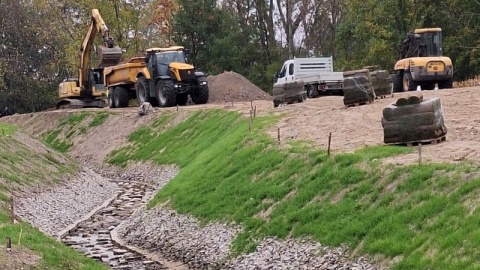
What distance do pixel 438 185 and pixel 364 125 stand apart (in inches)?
388

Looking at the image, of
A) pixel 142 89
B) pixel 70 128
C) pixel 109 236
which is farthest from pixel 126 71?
pixel 109 236

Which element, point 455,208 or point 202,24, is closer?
point 455,208

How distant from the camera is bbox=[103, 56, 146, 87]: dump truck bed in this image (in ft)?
154

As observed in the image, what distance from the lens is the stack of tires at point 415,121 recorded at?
19141mm

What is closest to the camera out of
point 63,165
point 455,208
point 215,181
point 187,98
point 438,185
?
point 455,208

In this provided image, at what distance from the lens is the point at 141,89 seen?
45.8 m

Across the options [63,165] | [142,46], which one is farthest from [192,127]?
[142,46]

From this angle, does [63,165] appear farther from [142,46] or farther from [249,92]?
[142,46]

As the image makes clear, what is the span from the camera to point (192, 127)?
126ft

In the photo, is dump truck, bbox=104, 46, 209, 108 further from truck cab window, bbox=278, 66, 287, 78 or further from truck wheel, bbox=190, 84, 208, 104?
truck cab window, bbox=278, 66, 287, 78

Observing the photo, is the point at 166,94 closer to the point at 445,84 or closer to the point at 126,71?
the point at 126,71

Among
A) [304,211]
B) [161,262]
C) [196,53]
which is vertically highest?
[196,53]

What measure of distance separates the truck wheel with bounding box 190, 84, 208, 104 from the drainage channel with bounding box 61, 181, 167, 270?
46.1ft

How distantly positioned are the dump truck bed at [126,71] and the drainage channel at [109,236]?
1656cm
